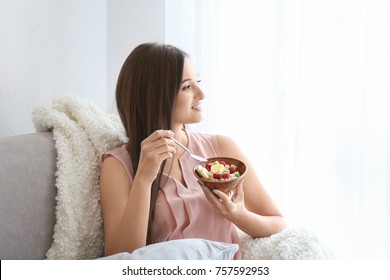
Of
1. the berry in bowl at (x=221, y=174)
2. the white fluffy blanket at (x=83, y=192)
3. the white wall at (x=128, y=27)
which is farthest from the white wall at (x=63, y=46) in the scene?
the berry in bowl at (x=221, y=174)

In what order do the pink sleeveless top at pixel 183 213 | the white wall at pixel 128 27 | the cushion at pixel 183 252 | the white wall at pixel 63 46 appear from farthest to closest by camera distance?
the white wall at pixel 128 27, the white wall at pixel 63 46, the pink sleeveless top at pixel 183 213, the cushion at pixel 183 252

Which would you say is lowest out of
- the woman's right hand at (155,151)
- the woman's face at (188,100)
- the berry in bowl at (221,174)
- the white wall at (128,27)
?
the berry in bowl at (221,174)

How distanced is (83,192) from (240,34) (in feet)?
3.86

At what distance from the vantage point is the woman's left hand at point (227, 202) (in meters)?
1.35

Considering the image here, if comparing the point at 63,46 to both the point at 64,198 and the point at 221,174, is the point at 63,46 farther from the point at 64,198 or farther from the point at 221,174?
the point at 221,174

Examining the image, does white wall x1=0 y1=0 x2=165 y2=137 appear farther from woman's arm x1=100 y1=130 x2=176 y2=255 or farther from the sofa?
woman's arm x1=100 y1=130 x2=176 y2=255

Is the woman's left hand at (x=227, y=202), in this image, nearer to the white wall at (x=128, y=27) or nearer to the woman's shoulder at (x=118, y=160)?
the woman's shoulder at (x=118, y=160)

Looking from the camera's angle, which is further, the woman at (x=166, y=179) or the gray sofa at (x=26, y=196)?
the woman at (x=166, y=179)

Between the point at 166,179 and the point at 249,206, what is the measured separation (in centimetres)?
30

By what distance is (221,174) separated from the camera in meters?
1.34

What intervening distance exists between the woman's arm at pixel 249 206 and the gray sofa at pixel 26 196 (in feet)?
1.43

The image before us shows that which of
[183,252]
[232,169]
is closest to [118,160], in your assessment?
[232,169]

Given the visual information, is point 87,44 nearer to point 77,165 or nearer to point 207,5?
point 207,5

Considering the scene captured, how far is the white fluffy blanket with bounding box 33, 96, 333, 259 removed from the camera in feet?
4.43
